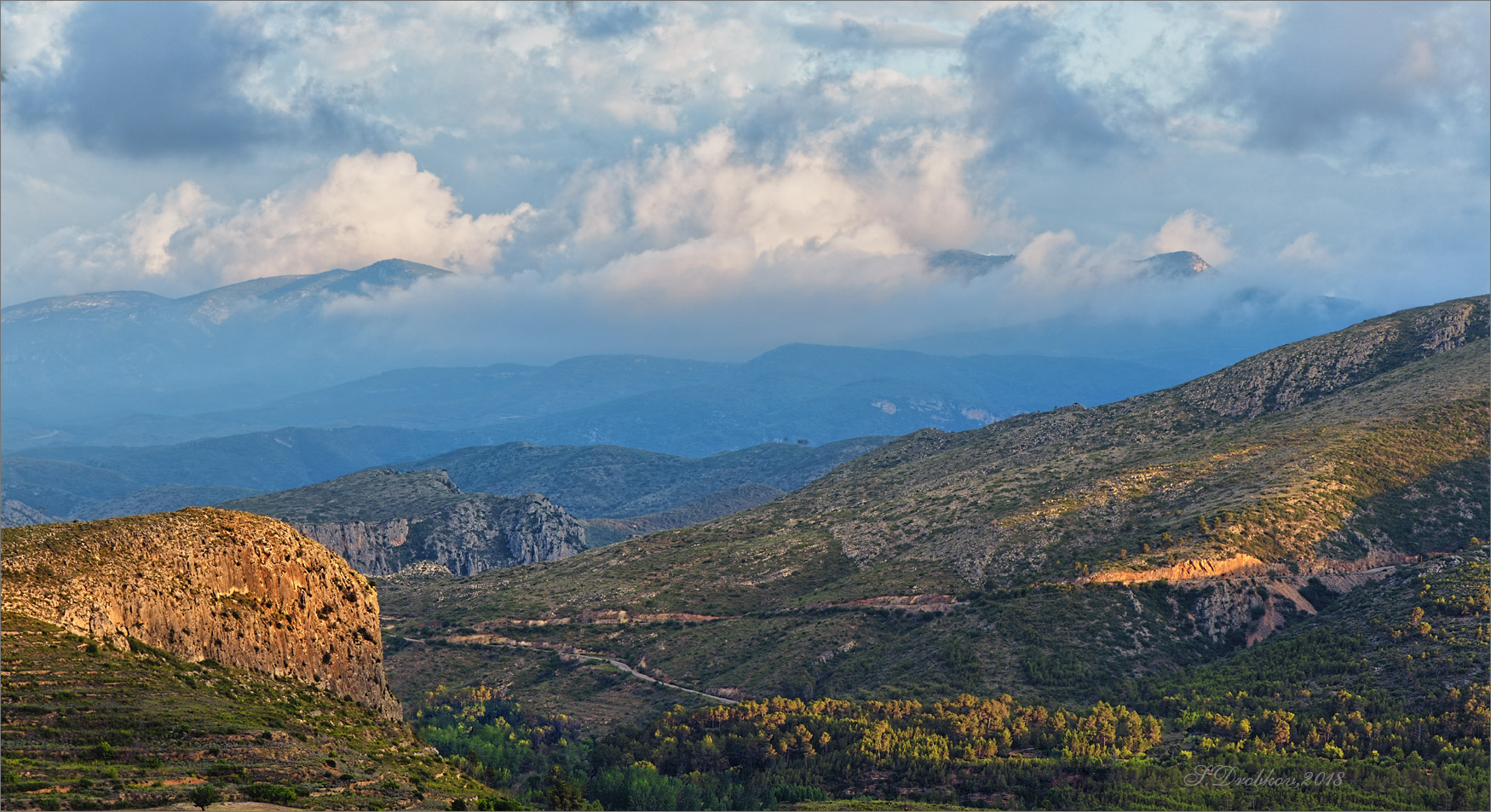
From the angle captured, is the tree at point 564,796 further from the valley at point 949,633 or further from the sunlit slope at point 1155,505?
the sunlit slope at point 1155,505

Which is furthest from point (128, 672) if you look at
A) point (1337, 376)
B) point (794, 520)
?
point (1337, 376)

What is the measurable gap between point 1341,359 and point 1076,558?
228 ft

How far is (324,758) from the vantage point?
147ft

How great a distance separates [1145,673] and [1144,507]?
99.8 ft

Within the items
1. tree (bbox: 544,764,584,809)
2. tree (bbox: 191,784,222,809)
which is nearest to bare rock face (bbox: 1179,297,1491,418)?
tree (bbox: 544,764,584,809)

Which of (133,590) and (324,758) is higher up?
(133,590)

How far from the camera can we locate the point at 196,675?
50.0 meters

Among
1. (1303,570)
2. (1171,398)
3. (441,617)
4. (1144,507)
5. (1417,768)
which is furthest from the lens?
(1171,398)

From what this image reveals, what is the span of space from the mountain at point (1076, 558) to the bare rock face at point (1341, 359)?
36 centimetres

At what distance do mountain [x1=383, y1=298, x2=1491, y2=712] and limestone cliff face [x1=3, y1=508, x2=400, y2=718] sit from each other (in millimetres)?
44969

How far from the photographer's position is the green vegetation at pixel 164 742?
3672 cm

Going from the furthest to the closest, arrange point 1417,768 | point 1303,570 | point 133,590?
1. point 1303,570
2. point 1417,768
3. point 133,590

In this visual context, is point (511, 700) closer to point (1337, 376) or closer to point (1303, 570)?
point (1303, 570)

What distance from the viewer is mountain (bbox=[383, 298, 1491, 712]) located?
336 ft
